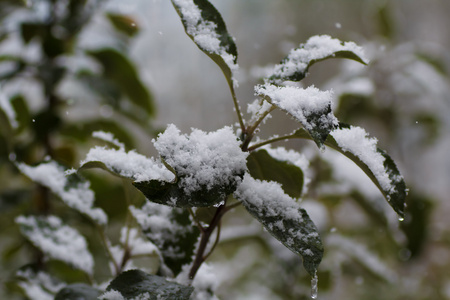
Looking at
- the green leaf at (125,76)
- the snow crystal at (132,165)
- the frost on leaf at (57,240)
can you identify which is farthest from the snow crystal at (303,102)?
the green leaf at (125,76)

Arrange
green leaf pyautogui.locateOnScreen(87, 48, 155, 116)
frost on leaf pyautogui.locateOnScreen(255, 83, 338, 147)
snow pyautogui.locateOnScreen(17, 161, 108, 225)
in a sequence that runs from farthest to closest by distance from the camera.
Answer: green leaf pyautogui.locateOnScreen(87, 48, 155, 116) → snow pyautogui.locateOnScreen(17, 161, 108, 225) → frost on leaf pyautogui.locateOnScreen(255, 83, 338, 147)

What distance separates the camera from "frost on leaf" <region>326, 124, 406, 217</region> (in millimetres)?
392

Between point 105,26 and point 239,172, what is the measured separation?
96cm

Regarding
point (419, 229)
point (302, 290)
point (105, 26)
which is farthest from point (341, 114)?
point (105, 26)

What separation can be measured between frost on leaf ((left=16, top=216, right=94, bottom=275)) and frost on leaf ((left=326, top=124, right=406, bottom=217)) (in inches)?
15.0

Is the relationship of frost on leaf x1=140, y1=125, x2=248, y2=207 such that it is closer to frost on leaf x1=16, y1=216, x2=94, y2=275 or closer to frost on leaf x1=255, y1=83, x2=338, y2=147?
frost on leaf x1=255, y1=83, x2=338, y2=147

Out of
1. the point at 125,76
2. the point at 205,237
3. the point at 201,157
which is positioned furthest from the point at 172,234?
the point at 125,76

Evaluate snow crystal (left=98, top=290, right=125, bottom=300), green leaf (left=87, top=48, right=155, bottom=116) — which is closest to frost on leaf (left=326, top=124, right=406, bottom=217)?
snow crystal (left=98, top=290, right=125, bottom=300)

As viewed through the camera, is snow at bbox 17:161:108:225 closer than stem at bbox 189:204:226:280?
No

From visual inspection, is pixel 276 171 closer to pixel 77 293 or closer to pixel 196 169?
pixel 196 169

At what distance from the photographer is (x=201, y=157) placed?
36 centimetres

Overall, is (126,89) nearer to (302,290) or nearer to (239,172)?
(302,290)

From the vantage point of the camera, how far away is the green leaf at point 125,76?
1.08 m

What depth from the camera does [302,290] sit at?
3.36 ft
